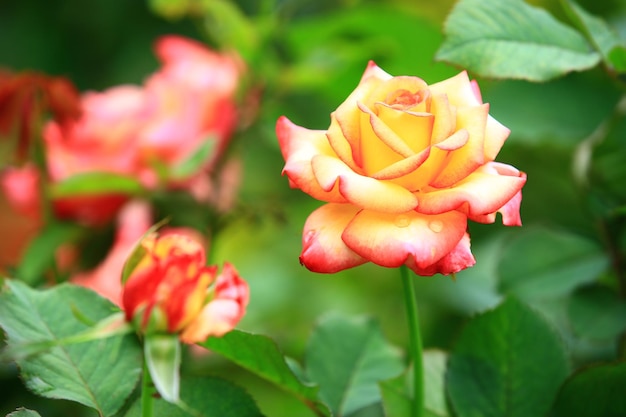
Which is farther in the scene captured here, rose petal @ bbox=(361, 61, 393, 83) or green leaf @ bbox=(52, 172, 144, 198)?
green leaf @ bbox=(52, 172, 144, 198)

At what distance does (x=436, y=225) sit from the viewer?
0.30 m

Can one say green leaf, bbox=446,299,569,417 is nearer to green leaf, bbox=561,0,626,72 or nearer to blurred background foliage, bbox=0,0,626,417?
blurred background foliage, bbox=0,0,626,417

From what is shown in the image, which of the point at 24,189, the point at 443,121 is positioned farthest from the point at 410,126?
the point at 24,189

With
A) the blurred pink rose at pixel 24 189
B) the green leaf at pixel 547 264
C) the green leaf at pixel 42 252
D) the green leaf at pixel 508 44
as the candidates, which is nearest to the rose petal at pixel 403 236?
the green leaf at pixel 508 44

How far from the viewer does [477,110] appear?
0.31 metres

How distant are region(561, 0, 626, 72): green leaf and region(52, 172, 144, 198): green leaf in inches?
13.9

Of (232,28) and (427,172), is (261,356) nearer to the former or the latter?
(427,172)

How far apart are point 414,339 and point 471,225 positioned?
48 cm

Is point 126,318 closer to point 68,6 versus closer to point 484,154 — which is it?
point 484,154

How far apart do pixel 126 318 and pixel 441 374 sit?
0.18 metres

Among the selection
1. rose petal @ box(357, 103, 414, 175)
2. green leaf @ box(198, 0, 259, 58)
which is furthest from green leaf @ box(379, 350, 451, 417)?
green leaf @ box(198, 0, 259, 58)

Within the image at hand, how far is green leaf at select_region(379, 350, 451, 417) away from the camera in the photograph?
0.36 meters

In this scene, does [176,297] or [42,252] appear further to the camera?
[42,252]

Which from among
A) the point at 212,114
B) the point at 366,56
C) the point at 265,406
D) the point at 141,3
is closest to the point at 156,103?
the point at 212,114
